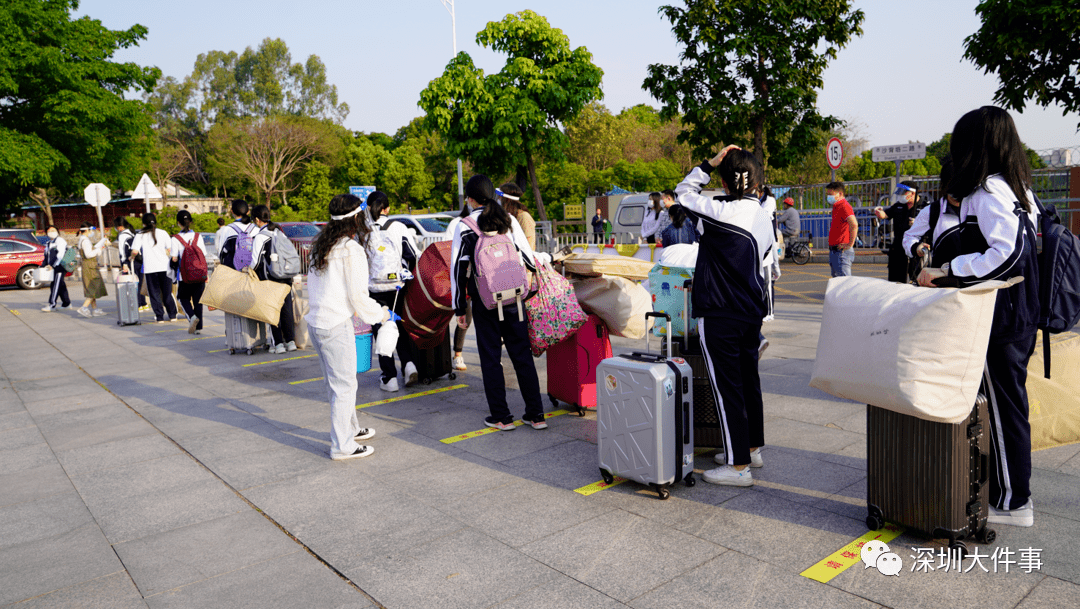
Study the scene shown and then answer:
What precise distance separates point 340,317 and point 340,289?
0.63ft

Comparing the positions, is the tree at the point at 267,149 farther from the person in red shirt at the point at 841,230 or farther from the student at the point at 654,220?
the person in red shirt at the point at 841,230

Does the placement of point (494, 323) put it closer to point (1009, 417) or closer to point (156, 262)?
point (1009, 417)

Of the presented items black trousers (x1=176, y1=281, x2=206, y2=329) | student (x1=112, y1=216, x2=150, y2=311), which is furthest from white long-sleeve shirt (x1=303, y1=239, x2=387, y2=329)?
student (x1=112, y1=216, x2=150, y2=311)

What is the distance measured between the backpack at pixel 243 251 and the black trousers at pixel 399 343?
254cm

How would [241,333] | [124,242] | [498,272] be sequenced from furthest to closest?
[124,242] → [241,333] → [498,272]

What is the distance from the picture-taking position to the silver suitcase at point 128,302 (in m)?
13.0

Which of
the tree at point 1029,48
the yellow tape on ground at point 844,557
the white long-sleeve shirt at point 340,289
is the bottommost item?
the yellow tape on ground at point 844,557

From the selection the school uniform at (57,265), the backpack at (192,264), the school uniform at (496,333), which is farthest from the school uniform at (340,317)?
the school uniform at (57,265)

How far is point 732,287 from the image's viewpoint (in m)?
3.95

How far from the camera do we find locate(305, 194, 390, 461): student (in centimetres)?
493

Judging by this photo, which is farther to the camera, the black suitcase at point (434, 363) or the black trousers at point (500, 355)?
the black suitcase at point (434, 363)

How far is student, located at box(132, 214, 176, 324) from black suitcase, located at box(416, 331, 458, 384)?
23.7 ft

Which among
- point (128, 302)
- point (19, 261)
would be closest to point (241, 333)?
point (128, 302)

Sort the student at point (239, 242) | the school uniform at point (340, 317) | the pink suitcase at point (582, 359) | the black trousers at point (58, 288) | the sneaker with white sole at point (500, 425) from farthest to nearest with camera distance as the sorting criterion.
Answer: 1. the black trousers at point (58, 288)
2. the student at point (239, 242)
3. the pink suitcase at point (582, 359)
4. the sneaker with white sole at point (500, 425)
5. the school uniform at point (340, 317)
